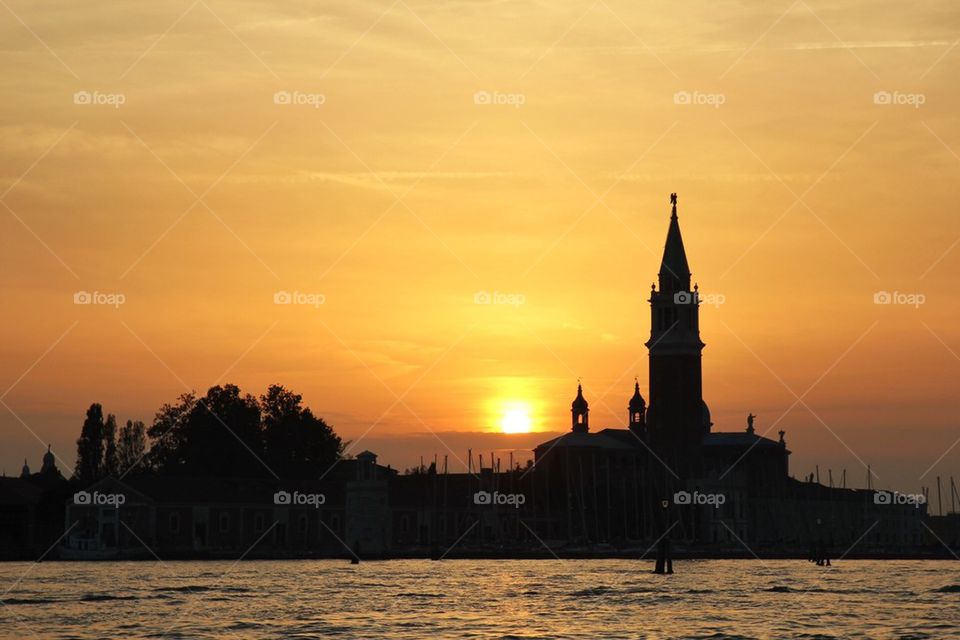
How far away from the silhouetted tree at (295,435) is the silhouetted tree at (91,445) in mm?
13549

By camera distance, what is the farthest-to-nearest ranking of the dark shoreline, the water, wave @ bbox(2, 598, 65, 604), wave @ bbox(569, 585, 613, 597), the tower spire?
the tower spire, the dark shoreline, wave @ bbox(569, 585, 613, 597), wave @ bbox(2, 598, 65, 604), the water

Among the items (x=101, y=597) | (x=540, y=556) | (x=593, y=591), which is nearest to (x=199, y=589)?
(x=101, y=597)

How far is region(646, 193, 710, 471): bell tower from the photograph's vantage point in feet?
439

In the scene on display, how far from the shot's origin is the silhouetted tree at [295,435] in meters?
140

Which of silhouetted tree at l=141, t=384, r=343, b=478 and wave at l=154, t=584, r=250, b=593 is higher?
silhouetted tree at l=141, t=384, r=343, b=478

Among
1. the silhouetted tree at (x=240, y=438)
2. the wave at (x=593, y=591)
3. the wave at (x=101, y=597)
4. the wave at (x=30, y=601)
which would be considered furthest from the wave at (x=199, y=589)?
the silhouetted tree at (x=240, y=438)

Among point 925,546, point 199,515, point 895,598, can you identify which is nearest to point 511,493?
point 199,515

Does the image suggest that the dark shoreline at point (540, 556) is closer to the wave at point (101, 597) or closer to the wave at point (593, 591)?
the wave at point (593, 591)

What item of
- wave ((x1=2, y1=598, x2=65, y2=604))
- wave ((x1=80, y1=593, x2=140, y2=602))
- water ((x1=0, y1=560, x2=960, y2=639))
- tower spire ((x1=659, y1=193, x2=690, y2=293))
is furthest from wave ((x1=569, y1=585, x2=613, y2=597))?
tower spire ((x1=659, y1=193, x2=690, y2=293))

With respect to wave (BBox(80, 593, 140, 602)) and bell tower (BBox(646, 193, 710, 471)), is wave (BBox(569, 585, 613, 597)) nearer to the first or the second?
wave (BBox(80, 593, 140, 602))

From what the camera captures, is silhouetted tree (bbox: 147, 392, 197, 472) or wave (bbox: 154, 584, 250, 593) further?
silhouetted tree (bbox: 147, 392, 197, 472)

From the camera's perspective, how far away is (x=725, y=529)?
134875mm

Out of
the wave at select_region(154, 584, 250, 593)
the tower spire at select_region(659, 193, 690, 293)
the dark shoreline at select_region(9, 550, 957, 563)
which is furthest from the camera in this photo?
the tower spire at select_region(659, 193, 690, 293)

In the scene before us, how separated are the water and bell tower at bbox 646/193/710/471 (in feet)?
137
